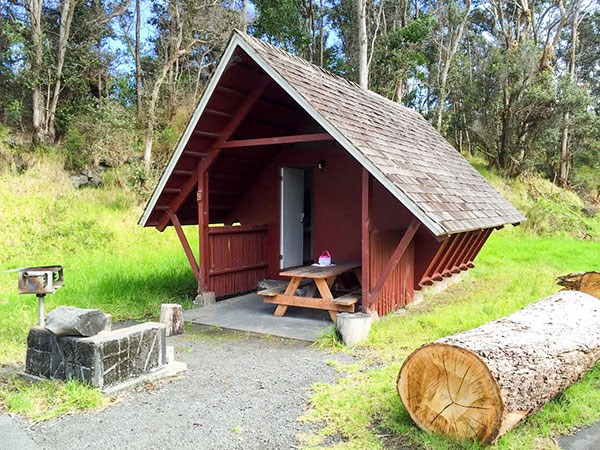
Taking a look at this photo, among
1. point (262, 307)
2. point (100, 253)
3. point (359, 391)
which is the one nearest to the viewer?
point (359, 391)

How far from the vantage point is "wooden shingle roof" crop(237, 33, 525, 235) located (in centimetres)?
621

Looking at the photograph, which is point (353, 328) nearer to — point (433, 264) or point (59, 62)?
point (433, 264)

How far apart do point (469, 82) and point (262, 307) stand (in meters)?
19.0

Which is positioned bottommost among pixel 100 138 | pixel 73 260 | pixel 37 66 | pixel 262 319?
pixel 262 319

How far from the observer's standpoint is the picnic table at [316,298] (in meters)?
6.75

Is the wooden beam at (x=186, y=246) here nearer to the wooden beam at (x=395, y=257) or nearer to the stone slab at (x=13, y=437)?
the wooden beam at (x=395, y=257)

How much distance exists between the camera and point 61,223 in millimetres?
12656

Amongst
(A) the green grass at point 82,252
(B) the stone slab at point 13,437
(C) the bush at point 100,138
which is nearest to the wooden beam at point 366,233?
(A) the green grass at point 82,252

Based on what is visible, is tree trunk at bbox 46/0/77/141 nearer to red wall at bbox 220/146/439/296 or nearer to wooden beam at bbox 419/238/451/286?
red wall at bbox 220/146/439/296

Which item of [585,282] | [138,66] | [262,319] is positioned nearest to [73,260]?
[262,319]

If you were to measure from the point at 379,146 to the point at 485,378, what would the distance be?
14.0 feet

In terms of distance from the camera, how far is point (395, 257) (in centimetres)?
651

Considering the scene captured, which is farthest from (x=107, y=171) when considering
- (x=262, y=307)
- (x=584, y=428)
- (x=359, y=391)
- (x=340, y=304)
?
(x=584, y=428)

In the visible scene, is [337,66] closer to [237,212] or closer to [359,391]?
[237,212]
